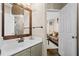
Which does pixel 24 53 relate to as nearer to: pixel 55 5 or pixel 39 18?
pixel 39 18

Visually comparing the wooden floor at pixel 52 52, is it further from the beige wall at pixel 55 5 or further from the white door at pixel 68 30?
the beige wall at pixel 55 5

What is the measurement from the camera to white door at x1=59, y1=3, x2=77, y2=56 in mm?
1516

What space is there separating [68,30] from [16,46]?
2.24 feet

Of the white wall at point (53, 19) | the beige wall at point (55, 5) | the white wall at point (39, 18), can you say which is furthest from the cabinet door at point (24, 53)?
the beige wall at point (55, 5)

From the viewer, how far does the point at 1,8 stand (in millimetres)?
1393

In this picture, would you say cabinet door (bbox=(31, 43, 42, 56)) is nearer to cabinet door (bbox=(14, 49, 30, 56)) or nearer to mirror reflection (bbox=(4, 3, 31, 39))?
cabinet door (bbox=(14, 49, 30, 56))

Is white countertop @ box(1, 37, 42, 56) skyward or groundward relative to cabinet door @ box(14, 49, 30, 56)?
skyward

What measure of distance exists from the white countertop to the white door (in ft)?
0.97

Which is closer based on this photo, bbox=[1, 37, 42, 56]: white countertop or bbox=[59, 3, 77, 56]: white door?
bbox=[1, 37, 42, 56]: white countertop

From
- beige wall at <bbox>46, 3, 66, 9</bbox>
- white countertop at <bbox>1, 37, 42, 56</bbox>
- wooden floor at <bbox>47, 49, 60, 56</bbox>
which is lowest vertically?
wooden floor at <bbox>47, 49, 60, 56</bbox>

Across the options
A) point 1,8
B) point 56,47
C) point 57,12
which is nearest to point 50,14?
point 57,12

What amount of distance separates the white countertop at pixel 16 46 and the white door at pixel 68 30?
0.30 meters

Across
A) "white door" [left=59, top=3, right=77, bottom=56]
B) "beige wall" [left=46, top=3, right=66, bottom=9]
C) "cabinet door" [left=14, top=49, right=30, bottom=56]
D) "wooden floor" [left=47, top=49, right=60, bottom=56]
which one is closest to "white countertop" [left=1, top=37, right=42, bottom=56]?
"cabinet door" [left=14, top=49, right=30, bottom=56]

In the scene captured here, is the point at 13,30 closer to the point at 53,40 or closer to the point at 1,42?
the point at 1,42
